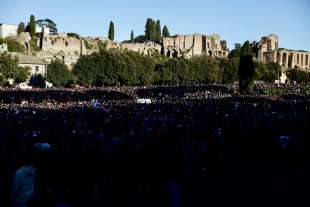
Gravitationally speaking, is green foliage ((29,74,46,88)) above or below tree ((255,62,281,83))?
below

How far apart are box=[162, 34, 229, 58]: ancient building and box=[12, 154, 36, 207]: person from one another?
340 ft

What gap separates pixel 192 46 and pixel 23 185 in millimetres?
110602

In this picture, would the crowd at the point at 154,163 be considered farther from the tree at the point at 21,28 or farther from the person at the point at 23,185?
the tree at the point at 21,28

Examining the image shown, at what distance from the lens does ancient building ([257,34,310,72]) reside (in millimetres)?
125000

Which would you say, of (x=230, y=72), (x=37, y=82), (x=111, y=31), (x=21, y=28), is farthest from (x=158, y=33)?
(x=37, y=82)

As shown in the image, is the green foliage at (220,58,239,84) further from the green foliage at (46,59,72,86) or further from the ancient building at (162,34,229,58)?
the green foliage at (46,59,72,86)

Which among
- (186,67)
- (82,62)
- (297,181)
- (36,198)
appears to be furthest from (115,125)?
(186,67)

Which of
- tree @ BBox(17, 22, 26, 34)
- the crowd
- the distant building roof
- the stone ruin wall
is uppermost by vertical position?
tree @ BBox(17, 22, 26, 34)

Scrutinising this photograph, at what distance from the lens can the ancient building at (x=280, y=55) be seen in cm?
12500

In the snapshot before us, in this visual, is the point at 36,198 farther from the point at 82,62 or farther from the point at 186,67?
the point at 186,67

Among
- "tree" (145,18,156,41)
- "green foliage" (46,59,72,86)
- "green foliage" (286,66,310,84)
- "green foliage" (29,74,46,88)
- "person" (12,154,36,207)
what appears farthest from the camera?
"tree" (145,18,156,41)

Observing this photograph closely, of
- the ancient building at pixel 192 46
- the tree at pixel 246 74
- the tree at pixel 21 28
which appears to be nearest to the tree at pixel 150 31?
the ancient building at pixel 192 46

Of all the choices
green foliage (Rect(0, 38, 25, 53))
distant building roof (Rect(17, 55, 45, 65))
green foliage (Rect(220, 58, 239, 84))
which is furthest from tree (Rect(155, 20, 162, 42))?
distant building roof (Rect(17, 55, 45, 65))

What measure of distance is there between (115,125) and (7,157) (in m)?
8.23
